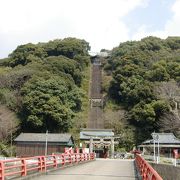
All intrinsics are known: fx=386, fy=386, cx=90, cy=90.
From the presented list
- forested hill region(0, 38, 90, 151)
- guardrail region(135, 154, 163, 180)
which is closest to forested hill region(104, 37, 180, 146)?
forested hill region(0, 38, 90, 151)

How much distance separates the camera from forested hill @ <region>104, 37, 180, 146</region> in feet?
192

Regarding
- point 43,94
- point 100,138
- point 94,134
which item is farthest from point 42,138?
point 100,138

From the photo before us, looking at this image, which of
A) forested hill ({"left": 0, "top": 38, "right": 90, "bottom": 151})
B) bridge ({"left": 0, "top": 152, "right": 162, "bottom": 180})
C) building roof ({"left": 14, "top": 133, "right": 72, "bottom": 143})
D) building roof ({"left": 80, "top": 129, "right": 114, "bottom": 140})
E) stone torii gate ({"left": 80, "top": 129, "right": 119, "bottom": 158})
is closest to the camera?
bridge ({"left": 0, "top": 152, "right": 162, "bottom": 180})

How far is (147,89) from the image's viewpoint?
6303 cm

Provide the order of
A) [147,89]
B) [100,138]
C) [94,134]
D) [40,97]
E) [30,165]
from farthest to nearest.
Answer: [147,89]
[40,97]
[94,134]
[100,138]
[30,165]

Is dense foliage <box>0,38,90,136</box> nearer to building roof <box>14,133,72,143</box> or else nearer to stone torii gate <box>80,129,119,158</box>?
building roof <box>14,133,72,143</box>

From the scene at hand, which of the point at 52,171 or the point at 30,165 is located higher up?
the point at 30,165

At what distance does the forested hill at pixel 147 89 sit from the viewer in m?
58.6

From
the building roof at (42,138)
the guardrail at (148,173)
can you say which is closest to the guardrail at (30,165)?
the guardrail at (148,173)

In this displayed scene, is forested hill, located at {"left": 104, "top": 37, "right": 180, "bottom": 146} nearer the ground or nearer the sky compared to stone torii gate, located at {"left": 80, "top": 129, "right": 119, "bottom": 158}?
nearer the sky

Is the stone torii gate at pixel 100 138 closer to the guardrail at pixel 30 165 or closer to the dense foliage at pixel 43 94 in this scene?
the dense foliage at pixel 43 94

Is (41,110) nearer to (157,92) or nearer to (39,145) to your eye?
(39,145)

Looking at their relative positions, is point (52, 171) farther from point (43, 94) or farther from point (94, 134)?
point (43, 94)

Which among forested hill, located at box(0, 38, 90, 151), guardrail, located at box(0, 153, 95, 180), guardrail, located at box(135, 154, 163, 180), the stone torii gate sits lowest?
the stone torii gate
